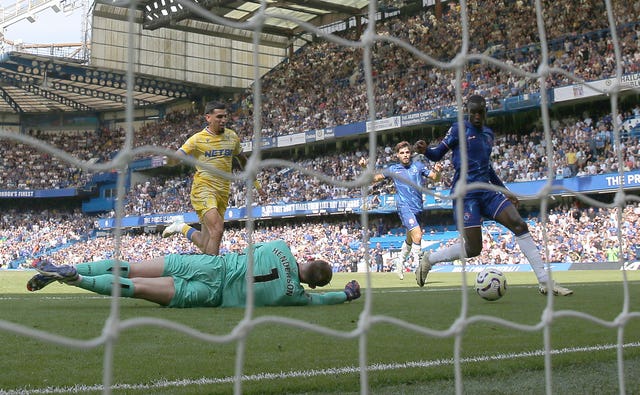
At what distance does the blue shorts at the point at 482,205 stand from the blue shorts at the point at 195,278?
2246mm

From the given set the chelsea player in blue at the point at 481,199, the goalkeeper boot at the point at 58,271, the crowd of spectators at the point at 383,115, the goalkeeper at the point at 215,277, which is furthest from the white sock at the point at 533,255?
the crowd of spectators at the point at 383,115

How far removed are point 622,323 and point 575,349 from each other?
0.71m

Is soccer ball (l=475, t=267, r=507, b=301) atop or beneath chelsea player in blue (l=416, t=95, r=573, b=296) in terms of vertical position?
beneath

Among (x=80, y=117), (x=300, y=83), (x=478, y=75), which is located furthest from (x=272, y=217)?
(x=80, y=117)

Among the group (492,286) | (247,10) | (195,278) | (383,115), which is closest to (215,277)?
(195,278)

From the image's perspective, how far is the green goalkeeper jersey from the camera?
5480mm

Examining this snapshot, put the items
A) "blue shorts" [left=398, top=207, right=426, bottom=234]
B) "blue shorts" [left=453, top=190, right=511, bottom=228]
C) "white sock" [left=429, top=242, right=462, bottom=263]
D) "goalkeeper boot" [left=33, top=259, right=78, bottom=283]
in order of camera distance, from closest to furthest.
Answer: "goalkeeper boot" [left=33, top=259, right=78, bottom=283] → "blue shorts" [left=453, top=190, right=511, bottom=228] → "white sock" [left=429, top=242, right=462, bottom=263] → "blue shorts" [left=398, top=207, right=426, bottom=234]

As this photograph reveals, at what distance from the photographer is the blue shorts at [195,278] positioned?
217 inches

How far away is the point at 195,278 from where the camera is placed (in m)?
5.68

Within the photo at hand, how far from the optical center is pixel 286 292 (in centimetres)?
562

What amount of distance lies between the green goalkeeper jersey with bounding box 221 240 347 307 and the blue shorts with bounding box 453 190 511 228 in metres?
1.71

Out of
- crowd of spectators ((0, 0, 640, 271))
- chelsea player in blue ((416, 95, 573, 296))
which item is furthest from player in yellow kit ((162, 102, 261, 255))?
crowd of spectators ((0, 0, 640, 271))

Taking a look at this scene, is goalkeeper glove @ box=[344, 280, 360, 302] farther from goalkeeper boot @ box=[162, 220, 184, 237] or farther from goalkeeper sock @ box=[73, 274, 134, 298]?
goalkeeper boot @ box=[162, 220, 184, 237]

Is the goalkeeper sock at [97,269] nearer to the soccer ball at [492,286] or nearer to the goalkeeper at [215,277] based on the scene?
the goalkeeper at [215,277]
